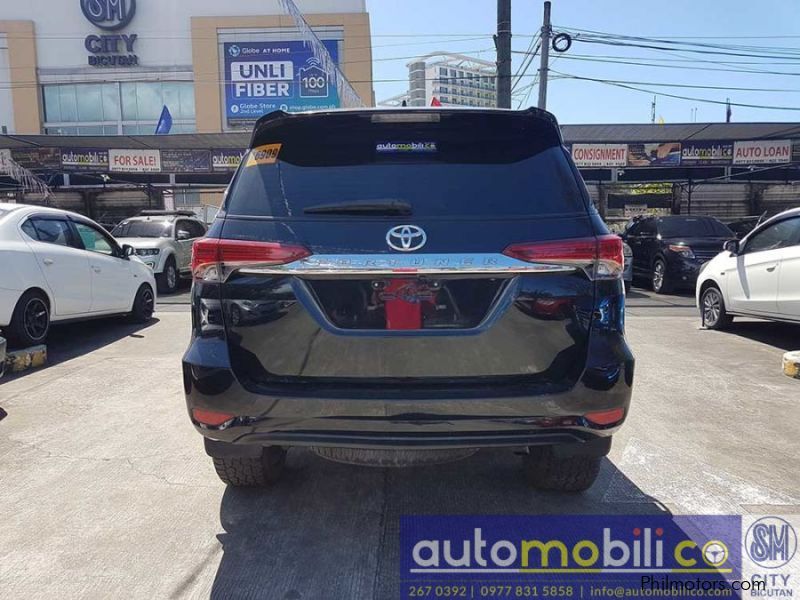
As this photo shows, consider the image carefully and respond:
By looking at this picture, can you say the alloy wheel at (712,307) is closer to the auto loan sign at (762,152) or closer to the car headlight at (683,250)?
the car headlight at (683,250)

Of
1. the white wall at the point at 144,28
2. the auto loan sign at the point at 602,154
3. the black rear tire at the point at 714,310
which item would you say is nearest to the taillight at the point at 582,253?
the black rear tire at the point at 714,310

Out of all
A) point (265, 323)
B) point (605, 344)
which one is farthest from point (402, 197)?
point (605, 344)

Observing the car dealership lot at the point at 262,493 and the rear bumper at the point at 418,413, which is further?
the car dealership lot at the point at 262,493

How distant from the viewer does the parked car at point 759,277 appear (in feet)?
22.0

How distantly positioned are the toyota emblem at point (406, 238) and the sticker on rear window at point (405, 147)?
41cm

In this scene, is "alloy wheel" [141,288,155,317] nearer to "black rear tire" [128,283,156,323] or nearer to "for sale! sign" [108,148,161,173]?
"black rear tire" [128,283,156,323]

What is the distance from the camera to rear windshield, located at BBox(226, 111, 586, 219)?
2.47 metres

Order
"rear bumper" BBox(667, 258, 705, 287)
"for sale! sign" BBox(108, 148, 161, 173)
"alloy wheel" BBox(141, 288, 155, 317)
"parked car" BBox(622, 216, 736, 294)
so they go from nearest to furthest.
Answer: "alloy wheel" BBox(141, 288, 155, 317)
"rear bumper" BBox(667, 258, 705, 287)
"parked car" BBox(622, 216, 736, 294)
"for sale! sign" BBox(108, 148, 161, 173)

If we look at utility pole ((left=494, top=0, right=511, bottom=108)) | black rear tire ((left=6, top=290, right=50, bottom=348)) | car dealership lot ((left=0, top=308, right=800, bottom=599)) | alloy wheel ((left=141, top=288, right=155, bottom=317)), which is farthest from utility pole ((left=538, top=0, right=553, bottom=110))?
black rear tire ((left=6, top=290, right=50, bottom=348))

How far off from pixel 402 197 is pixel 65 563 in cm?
223

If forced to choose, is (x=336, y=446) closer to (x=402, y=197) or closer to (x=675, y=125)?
(x=402, y=197)

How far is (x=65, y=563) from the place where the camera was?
2656 millimetres

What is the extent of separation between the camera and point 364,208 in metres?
2.44

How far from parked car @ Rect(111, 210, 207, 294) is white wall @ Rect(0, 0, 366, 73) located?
86.7 ft
